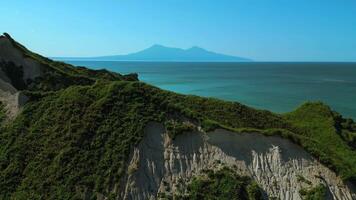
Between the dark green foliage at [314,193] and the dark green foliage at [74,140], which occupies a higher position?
the dark green foliage at [74,140]

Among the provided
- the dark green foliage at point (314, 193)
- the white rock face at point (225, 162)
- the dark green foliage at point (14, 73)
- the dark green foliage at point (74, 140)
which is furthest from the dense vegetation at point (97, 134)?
the dark green foliage at point (14, 73)

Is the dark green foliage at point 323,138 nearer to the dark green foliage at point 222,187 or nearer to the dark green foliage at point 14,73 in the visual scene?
the dark green foliage at point 222,187

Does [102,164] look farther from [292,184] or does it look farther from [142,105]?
[292,184]

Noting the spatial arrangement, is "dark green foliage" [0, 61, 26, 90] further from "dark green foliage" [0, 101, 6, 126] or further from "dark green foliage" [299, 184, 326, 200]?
"dark green foliage" [299, 184, 326, 200]

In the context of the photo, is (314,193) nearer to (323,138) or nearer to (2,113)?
(323,138)

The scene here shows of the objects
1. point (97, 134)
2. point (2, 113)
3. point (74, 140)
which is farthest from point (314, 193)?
point (2, 113)

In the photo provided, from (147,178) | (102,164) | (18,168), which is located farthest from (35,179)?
(147,178)

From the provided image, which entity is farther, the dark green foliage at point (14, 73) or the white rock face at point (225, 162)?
the dark green foliage at point (14, 73)
